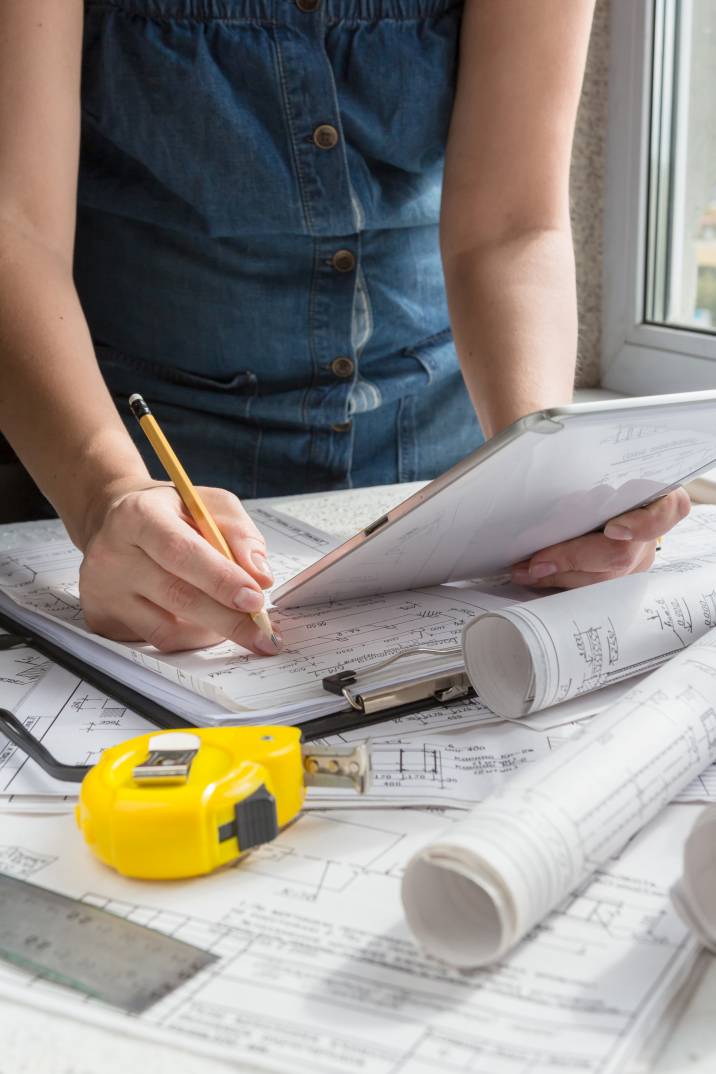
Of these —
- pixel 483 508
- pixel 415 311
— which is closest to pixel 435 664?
pixel 483 508

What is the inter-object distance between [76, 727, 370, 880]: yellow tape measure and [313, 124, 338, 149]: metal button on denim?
0.68m

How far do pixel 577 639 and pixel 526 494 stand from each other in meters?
0.09

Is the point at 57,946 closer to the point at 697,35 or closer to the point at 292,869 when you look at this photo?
the point at 292,869

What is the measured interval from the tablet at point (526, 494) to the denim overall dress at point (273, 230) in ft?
1.39

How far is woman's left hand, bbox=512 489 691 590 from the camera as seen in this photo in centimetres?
73

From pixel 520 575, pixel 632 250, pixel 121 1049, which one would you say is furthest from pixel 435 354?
pixel 121 1049

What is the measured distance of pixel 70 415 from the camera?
2.59 feet

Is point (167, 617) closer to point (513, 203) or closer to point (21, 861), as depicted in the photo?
point (21, 861)

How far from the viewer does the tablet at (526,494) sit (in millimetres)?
559

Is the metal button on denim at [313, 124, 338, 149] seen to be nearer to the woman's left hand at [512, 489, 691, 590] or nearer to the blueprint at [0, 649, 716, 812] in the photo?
the woman's left hand at [512, 489, 691, 590]

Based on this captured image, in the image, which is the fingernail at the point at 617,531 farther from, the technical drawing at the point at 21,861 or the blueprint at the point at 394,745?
the technical drawing at the point at 21,861

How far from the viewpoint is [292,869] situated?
1.52ft

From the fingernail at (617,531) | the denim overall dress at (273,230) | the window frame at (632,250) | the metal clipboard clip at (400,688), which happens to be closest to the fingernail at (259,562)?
the metal clipboard clip at (400,688)

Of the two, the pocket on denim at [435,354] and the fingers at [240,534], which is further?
the pocket on denim at [435,354]
